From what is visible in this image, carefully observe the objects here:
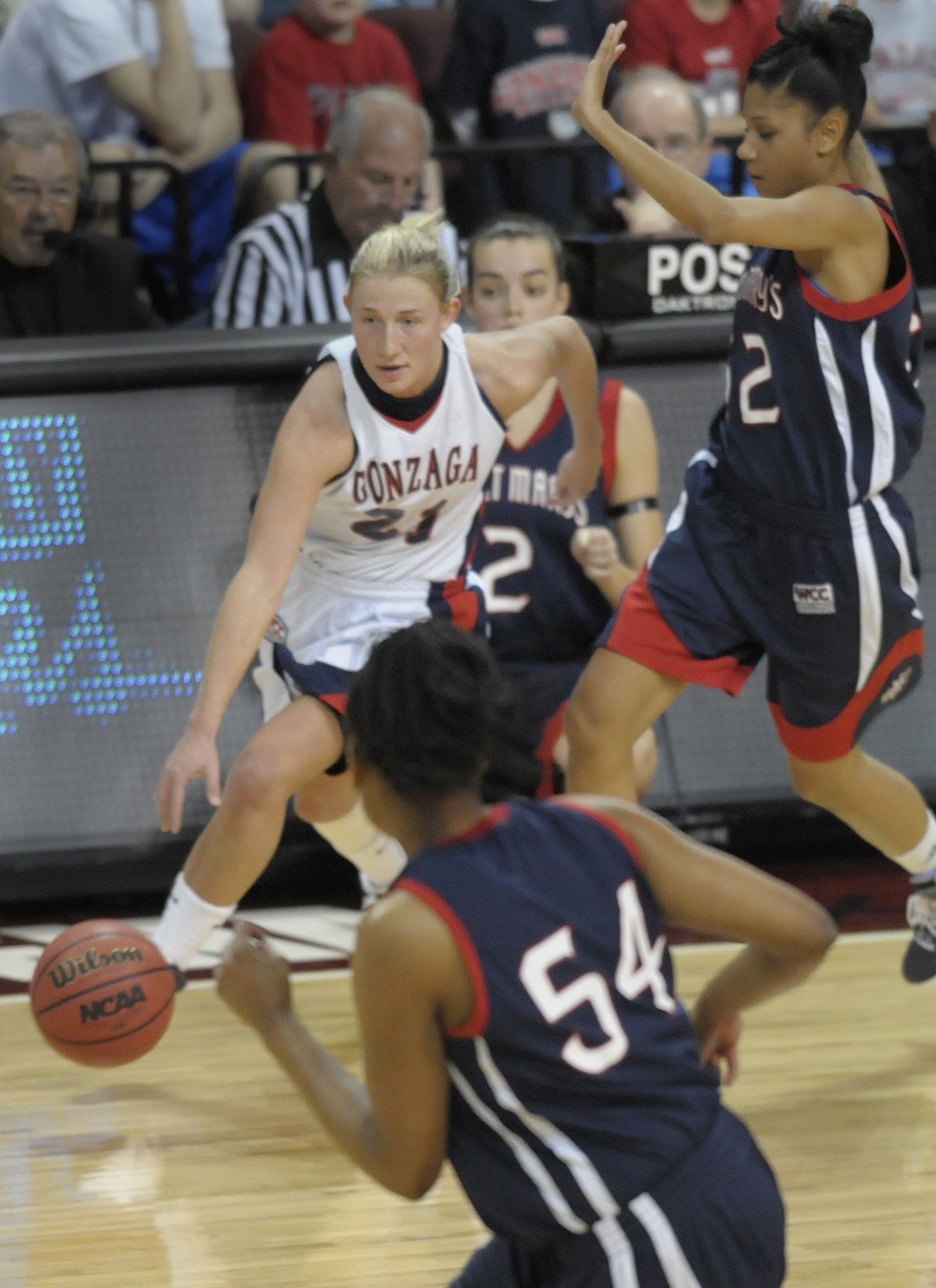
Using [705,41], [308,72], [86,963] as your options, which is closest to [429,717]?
[86,963]

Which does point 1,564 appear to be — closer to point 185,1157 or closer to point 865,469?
point 185,1157

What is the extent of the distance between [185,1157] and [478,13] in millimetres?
4498

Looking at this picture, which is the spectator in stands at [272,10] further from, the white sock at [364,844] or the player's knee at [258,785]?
the player's knee at [258,785]

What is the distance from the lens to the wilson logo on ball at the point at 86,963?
330 cm

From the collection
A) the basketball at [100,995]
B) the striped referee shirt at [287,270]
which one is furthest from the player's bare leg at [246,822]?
the striped referee shirt at [287,270]

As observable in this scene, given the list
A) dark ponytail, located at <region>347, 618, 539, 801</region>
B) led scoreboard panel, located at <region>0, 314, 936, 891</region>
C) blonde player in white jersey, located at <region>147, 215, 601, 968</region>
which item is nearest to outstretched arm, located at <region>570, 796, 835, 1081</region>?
dark ponytail, located at <region>347, 618, 539, 801</region>

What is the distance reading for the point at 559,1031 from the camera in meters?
2.03

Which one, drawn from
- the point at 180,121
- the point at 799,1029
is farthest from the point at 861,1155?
the point at 180,121

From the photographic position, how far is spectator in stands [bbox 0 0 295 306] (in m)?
6.07

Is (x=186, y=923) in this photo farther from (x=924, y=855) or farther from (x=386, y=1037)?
(x=386, y=1037)

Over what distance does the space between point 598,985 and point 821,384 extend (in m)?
1.93

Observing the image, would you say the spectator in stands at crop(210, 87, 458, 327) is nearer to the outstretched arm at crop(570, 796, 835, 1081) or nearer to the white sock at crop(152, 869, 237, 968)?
the white sock at crop(152, 869, 237, 968)

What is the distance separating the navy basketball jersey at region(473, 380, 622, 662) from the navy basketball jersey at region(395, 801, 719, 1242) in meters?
2.77

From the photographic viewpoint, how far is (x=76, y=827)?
4.82 m
